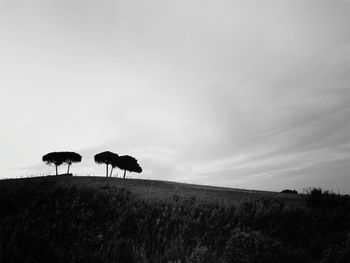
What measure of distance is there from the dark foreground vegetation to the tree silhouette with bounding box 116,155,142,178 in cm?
4805

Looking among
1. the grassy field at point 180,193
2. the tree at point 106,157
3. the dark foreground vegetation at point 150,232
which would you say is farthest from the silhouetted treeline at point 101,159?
the dark foreground vegetation at point 150,232

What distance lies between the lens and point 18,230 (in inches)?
253

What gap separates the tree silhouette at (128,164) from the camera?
58.8 m

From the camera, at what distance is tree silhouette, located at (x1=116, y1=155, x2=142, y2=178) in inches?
2317

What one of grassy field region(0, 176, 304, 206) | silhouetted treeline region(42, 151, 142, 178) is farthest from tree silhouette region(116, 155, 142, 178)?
grassy field region(0, 176, 304, 206)

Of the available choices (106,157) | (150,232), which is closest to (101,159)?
(106,157)

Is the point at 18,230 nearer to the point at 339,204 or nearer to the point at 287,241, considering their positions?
the point at 287,241

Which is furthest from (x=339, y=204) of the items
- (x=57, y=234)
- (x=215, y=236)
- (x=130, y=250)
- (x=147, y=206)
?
(x=57, y=234)

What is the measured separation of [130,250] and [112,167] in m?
55.4

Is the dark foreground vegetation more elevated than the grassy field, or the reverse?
the grassy field

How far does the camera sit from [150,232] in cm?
815

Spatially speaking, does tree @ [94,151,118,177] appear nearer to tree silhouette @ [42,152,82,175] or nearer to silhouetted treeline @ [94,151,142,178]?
silhouetted treeline @ [94,151,142,178]

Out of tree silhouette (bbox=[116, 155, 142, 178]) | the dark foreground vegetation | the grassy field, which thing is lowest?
the dark foreground vegetation

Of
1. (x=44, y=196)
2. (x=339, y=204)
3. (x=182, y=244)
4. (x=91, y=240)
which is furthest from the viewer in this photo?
(x=339, y=204)
